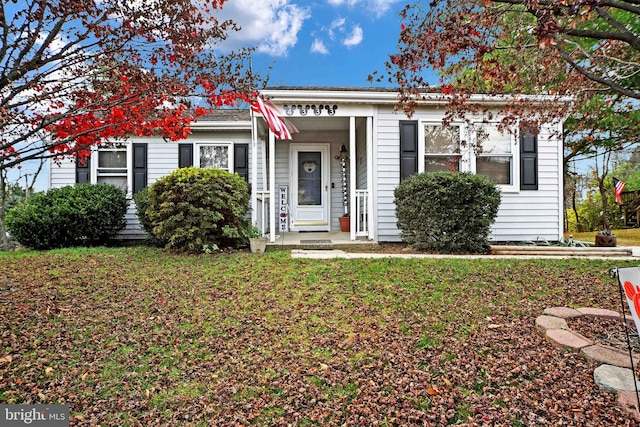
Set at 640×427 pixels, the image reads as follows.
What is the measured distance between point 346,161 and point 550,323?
6.68 m

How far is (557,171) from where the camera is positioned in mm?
7695

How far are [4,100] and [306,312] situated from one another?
286 cm

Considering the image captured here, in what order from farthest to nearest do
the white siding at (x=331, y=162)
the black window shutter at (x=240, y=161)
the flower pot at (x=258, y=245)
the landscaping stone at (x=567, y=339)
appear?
the white siding at (x=331, y=162)
the black window shutter at (x=240, y=161)
the flower pot at (x=258, y=245)
the landscaping stone at (x=567, y=339)

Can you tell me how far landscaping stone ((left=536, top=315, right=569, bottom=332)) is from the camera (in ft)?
9.17

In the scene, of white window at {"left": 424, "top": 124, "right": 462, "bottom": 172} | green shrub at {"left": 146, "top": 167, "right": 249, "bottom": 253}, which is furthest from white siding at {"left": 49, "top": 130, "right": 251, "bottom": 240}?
white window at {"left": 424, "top": 124, "right": 462, "bottom": 172}

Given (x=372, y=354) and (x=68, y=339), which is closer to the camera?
(x=372, y=354)

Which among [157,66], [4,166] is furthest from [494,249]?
[4,166]

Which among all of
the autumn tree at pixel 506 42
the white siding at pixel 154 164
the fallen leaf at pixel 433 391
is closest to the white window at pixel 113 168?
the white siding at pixel 154 164

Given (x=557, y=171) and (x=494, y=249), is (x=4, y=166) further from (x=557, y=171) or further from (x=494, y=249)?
(x=557, y=171)

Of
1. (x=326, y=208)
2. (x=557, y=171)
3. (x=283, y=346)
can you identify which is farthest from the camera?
(x=326, y=208)

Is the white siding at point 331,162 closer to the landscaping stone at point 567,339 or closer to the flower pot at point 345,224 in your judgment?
A: the flower pot at point 345,224

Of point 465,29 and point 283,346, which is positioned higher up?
point 465,29

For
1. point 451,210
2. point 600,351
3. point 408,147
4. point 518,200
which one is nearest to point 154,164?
point 408,147

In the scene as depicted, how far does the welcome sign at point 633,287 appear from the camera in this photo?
1822 millimetres
